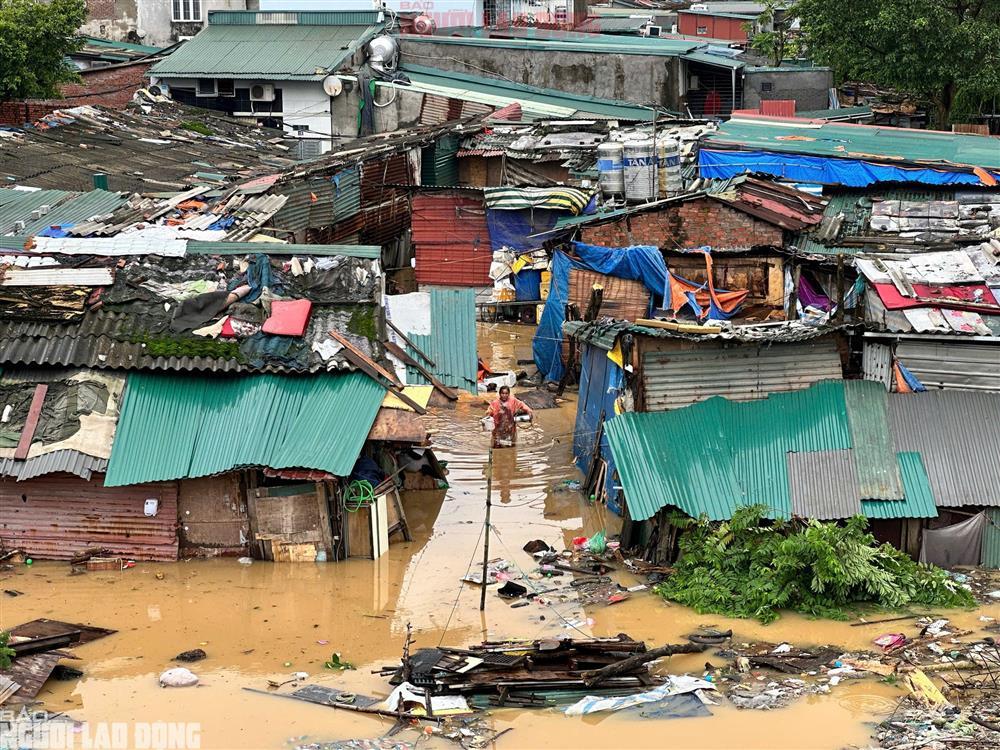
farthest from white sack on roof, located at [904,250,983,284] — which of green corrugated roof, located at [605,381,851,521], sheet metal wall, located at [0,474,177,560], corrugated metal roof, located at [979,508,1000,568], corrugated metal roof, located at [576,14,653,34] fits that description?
corrugated metal roof, located at [576,14,653,34]

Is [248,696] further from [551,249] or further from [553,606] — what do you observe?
[551,249]

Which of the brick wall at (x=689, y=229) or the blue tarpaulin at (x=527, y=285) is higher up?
the brick wall at (x=689, y=229)

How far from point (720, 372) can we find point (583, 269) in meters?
5.78

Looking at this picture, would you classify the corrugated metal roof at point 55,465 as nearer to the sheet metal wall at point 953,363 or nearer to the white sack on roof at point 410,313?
the white sack on roof at point 410,313

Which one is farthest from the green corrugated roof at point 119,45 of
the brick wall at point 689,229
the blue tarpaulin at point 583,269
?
the brick wall at point 689,229

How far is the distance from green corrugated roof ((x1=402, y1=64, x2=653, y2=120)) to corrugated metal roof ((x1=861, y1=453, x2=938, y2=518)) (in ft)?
62.3

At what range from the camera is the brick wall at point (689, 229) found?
2067 cm

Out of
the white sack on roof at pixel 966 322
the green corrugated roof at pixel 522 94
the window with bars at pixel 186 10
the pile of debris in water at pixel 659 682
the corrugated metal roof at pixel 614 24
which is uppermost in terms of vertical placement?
the window with bars at pixel 186 10

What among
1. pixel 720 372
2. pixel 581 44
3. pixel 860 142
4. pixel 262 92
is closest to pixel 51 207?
pixel 720 372

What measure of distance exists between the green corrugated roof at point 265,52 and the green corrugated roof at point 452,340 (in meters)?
17.8

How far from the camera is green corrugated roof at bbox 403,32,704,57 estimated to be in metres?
35.0

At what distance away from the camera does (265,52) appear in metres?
34.2

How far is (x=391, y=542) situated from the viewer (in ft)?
49.2


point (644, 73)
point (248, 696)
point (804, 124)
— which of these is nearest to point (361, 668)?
point (248, 696)
